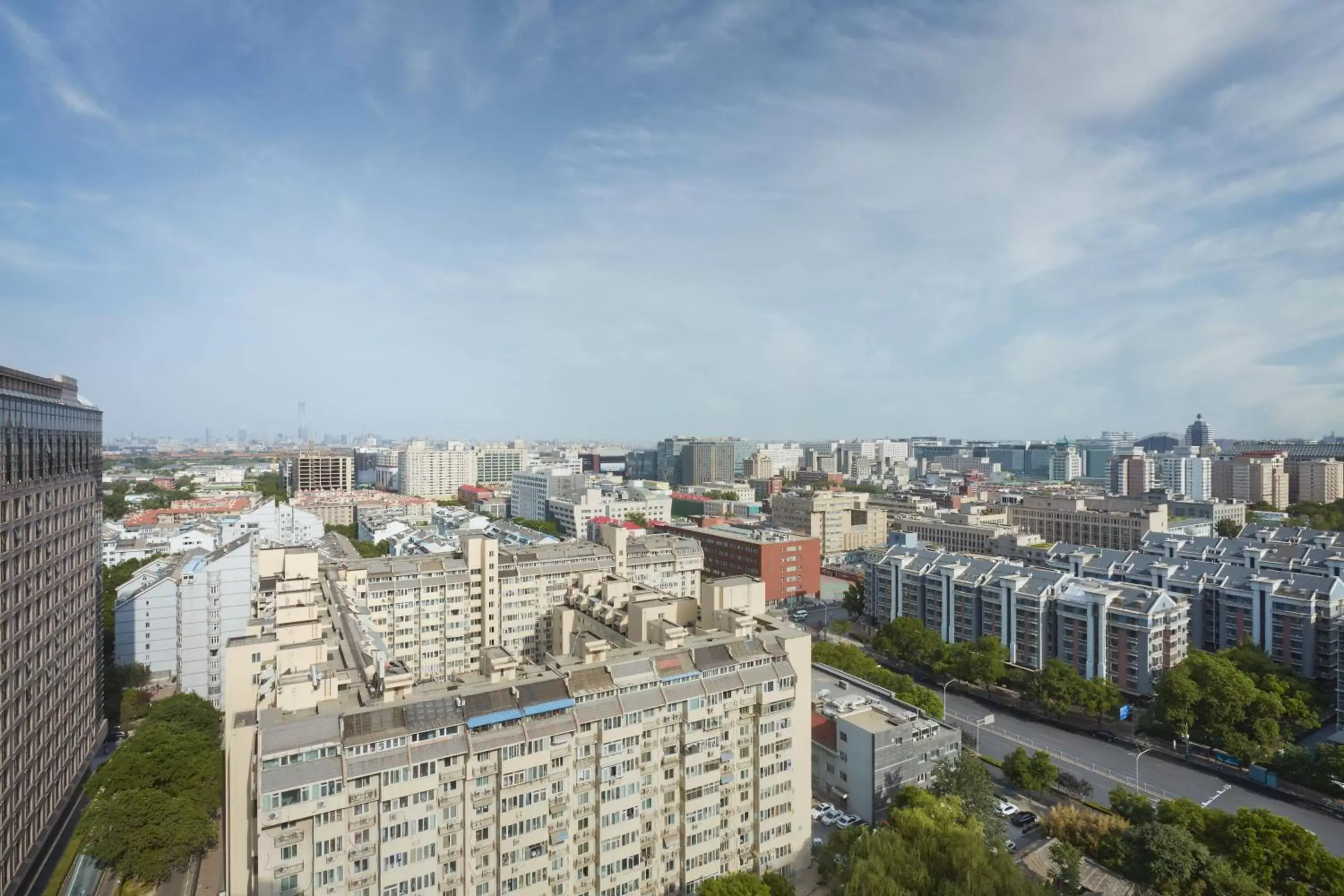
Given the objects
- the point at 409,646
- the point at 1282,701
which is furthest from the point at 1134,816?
the point at 409,646

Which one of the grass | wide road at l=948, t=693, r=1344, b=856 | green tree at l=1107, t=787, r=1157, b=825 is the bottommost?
the grass

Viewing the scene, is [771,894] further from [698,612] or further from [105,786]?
[105,786]

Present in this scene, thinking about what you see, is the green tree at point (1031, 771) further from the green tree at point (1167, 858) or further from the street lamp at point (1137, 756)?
the green tree at point (1167, 858)

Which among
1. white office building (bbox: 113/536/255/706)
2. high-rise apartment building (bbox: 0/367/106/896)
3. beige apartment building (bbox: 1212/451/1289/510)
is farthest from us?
beige apartment building (bbox: 1212/451/1289/510)

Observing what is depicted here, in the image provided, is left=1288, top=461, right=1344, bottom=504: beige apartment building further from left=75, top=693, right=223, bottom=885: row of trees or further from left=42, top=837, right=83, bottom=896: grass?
left=42, top=837, right=83, bottom=896: grass

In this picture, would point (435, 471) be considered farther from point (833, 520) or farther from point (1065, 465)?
point (1065, 465)

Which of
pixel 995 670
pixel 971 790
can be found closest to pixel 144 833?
pixel 971 790

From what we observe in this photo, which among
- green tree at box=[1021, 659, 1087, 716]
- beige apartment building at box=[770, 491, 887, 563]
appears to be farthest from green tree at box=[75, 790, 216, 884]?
beige apartment building at box=[770, 491, 887, 563]

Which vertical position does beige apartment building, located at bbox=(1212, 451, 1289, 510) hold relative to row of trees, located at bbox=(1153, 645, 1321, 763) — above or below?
above

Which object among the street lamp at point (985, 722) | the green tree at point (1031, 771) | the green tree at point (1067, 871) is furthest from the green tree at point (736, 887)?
the street lamp at point (985, 722)
